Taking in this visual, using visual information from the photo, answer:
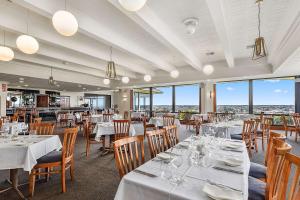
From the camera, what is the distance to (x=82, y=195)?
2.58m

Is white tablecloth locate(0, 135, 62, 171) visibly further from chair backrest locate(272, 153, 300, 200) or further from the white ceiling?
chair backrest locate(272, 153, 300, 200)

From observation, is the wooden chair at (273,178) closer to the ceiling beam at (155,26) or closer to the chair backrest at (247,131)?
the ceiling beam at (155,26)

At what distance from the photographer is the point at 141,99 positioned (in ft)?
A: 45.8

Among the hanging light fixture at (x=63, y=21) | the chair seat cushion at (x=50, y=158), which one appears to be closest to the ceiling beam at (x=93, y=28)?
the hanging light fixture at (x=63, y=21)

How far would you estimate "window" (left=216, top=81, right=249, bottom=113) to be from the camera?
933 cm

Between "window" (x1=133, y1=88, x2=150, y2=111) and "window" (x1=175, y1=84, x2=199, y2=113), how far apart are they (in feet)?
9.06

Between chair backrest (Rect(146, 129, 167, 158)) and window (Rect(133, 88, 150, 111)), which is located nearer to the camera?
chair backrest (Rect(146, 129, 167, 158))

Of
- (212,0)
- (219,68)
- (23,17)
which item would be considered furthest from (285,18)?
(23,17)

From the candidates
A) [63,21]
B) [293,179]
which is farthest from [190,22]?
[293,179]

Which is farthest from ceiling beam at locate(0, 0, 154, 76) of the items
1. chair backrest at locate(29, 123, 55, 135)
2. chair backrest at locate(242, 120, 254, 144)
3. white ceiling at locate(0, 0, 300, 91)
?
chair backrest at locate(242, 120, 254, 144)

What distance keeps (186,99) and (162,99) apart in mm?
1767

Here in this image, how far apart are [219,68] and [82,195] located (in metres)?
7.09

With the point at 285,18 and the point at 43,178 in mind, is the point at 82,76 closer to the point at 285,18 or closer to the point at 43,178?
the point at 43,178

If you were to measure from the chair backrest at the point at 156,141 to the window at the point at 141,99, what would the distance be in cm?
1054
